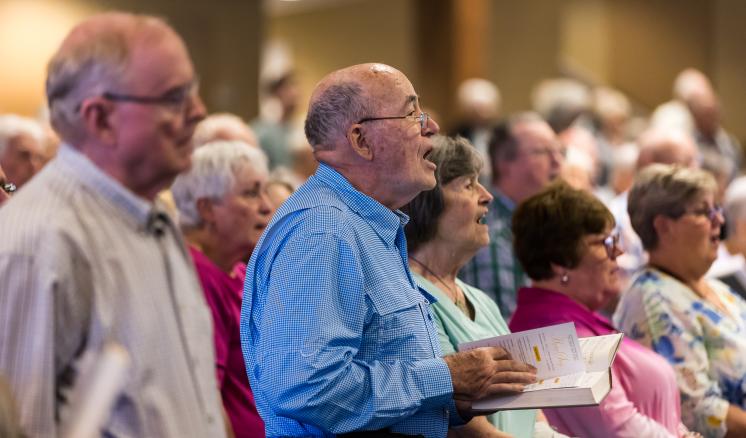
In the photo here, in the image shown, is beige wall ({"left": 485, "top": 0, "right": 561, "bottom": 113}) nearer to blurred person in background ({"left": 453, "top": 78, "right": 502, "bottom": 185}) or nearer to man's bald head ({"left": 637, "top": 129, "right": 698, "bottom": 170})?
blurred person in background ({"left": 453, "top": 78, "right": 502, "bottom": 185})

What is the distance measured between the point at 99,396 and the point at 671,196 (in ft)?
9.65

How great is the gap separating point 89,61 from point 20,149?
279 centimetres

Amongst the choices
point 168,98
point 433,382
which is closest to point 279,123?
point 433,382

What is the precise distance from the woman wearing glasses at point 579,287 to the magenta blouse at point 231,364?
2.81 ft

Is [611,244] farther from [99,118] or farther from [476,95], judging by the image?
[476,95]

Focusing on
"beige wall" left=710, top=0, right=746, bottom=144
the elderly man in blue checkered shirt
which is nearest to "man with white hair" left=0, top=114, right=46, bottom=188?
the elderly man in blue checkered shirt

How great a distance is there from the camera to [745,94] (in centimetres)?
1303

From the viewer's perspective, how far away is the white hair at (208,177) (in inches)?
151

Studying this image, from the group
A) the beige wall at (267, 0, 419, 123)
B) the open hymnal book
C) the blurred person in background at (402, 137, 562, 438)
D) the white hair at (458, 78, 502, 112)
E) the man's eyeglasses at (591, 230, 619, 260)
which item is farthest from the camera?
the beige wall at (267, 0, 419, 123)

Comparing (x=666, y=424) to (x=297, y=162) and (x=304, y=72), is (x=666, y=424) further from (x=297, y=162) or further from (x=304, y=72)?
(x=304, y=72)

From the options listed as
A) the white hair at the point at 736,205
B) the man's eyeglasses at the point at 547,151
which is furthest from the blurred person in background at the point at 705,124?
the man's eyeglasses at the point at 547,151

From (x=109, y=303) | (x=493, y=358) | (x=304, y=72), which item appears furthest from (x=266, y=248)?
(x=304, y=72)

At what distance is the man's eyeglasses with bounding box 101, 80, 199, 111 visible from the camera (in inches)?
71.0

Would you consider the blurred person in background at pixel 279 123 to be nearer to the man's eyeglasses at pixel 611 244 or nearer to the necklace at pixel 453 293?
the man's eyeglasses at pixel 611 244
